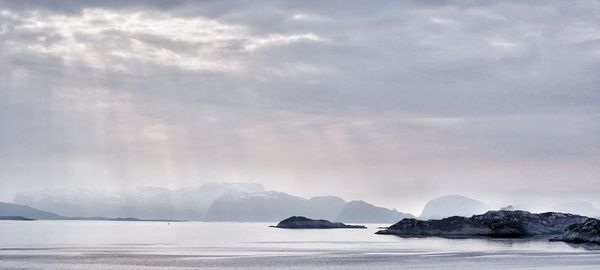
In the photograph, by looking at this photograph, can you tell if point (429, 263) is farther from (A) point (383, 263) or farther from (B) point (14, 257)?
(B) point (14, 257)

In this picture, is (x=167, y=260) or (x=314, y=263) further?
(x=167, y=260)

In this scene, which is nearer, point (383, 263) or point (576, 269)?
point (576, 269)

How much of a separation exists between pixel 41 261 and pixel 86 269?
2191 centimetres

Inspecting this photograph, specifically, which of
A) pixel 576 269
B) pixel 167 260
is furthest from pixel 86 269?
pixel 576 269

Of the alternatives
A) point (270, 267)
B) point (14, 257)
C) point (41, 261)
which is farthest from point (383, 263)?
→ point (14, 257)

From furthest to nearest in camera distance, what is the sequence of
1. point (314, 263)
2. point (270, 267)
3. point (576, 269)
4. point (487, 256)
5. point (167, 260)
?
point (487, 256) → point (167, 260) → point (314, 263) → point (270, 267) → point (576, 269)

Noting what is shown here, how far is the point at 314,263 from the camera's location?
5236 inches

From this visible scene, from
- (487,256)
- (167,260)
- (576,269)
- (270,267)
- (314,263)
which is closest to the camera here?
(576,269)

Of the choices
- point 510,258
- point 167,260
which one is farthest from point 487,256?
point 167,260

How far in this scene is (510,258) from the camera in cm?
14850

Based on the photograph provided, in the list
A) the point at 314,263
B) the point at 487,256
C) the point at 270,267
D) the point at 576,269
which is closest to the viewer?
the point at 576,269

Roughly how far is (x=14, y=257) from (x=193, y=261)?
3527 cm

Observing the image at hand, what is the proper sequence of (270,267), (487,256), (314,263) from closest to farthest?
(270,267) < (314,263) < (487,256)

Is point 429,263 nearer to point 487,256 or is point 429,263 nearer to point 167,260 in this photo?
point 487,256
